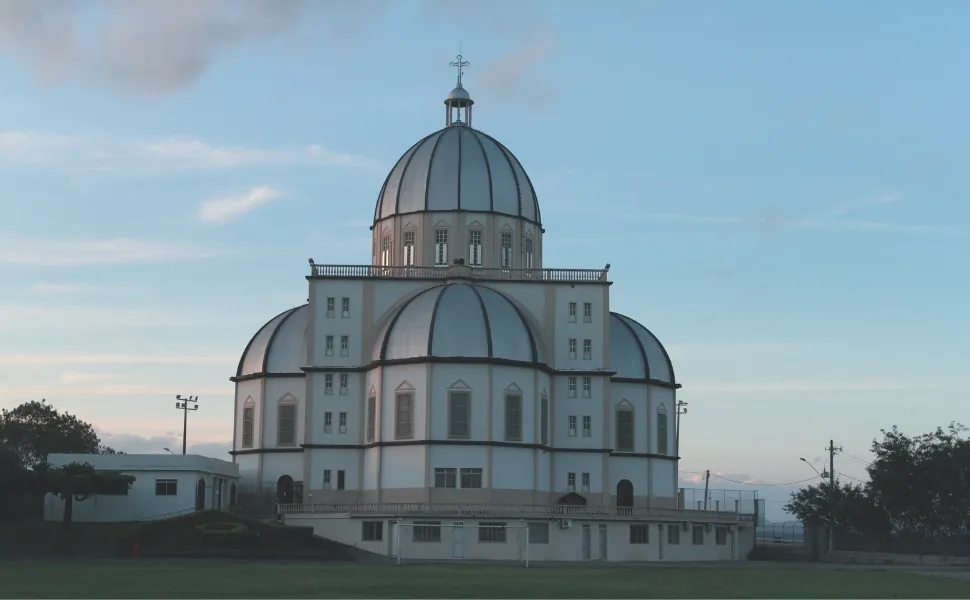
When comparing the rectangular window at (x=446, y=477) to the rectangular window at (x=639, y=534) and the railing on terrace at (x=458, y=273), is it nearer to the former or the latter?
the rectangular window at (x=639, y=534)

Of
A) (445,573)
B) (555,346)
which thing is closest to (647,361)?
(555,346)

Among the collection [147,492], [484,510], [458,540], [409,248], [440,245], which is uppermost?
[440,245]

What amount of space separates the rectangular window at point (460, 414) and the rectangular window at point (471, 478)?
188 cm

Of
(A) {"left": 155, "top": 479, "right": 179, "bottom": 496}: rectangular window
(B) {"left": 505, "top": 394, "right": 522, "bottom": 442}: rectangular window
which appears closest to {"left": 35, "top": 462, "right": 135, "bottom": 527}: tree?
(A) {"left": 155, "top": 479, "right": 179, "bottom": 496}: rectangular window

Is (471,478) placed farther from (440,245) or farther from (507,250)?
(507,250)

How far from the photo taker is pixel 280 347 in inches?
3403

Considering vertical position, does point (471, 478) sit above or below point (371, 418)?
below

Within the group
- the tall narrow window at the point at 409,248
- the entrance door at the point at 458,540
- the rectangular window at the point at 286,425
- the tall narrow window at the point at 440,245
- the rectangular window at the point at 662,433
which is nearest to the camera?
the entrance door at the point at 458,540

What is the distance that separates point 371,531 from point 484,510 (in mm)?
6140

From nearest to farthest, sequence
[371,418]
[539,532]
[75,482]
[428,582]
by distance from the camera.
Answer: [428,582] < [539,532] < [75,482] < [371,418]

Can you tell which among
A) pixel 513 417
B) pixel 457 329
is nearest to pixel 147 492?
pixel 457 329

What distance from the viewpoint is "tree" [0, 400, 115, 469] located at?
105m

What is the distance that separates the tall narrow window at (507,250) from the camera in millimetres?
86125

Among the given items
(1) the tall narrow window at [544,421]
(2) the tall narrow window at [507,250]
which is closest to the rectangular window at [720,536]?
(1) the tall narrow window at [544,421]
